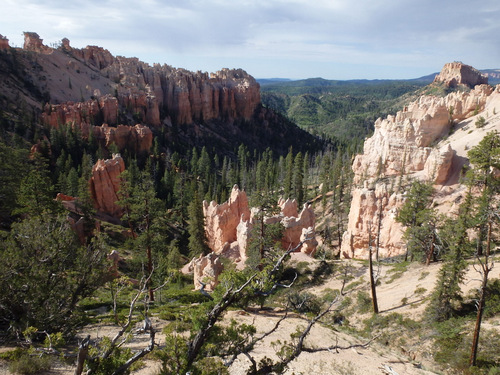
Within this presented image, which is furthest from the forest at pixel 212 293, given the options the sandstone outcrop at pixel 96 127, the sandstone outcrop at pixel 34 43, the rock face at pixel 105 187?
the sandstone outcrop at pixel 34 43

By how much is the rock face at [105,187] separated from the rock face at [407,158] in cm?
3517

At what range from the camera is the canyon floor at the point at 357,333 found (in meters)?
13.0

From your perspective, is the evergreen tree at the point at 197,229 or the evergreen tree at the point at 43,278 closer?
the evergreen tree at the point at 43,278

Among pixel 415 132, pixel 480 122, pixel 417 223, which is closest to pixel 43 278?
pixel 417 223

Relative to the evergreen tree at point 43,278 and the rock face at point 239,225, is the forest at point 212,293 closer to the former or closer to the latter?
the evergreen tree at point 43,278

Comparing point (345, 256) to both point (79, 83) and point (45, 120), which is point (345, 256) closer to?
point (45, 120)

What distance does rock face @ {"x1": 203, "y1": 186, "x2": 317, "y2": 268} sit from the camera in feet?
111

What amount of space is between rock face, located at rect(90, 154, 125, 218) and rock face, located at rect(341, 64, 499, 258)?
35.2 m

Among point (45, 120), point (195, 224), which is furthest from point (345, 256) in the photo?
point (45, 120)

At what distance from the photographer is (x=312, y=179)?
89.9 meters

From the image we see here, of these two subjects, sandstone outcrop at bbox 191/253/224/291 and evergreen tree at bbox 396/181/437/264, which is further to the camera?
sandstone outcrop at bbox 191/253/224/291

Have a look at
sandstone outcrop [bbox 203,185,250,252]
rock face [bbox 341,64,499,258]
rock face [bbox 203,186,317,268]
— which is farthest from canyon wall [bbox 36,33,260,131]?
rock face [bbox 341,64,499,258]

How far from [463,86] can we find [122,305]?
24190 centimetres

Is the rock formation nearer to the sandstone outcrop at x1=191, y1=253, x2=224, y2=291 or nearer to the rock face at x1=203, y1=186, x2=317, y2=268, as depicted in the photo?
the rock face at x1=203, y1=186, x2=317, y2=268
